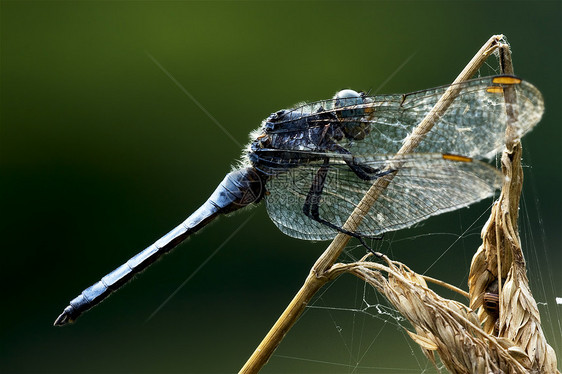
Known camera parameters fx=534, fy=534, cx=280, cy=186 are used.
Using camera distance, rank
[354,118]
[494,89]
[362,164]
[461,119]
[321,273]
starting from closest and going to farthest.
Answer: [321,273] < [494,89] < [461,119] < [362,164] < [354,118]

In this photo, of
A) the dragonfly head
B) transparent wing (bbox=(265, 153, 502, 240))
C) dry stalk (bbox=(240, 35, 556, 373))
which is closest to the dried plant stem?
dry stalk (bbox=(240, 35, 556, 373))

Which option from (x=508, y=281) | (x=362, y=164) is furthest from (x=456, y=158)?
(x=508, y=281)

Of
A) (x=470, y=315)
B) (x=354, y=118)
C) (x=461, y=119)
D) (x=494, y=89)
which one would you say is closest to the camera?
(x=470, y=315)

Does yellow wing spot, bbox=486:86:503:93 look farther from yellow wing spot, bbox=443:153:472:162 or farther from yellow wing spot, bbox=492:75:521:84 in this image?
yellow wing spot, bbox=443:153:472:162

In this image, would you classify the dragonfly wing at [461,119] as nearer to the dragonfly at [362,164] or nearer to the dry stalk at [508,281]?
the dragonfly at [362,164]

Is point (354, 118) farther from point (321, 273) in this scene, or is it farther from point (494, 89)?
point (321, 273)

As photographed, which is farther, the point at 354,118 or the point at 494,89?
the point at 354,118

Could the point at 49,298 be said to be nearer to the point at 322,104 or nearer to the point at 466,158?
the point at 322,104
